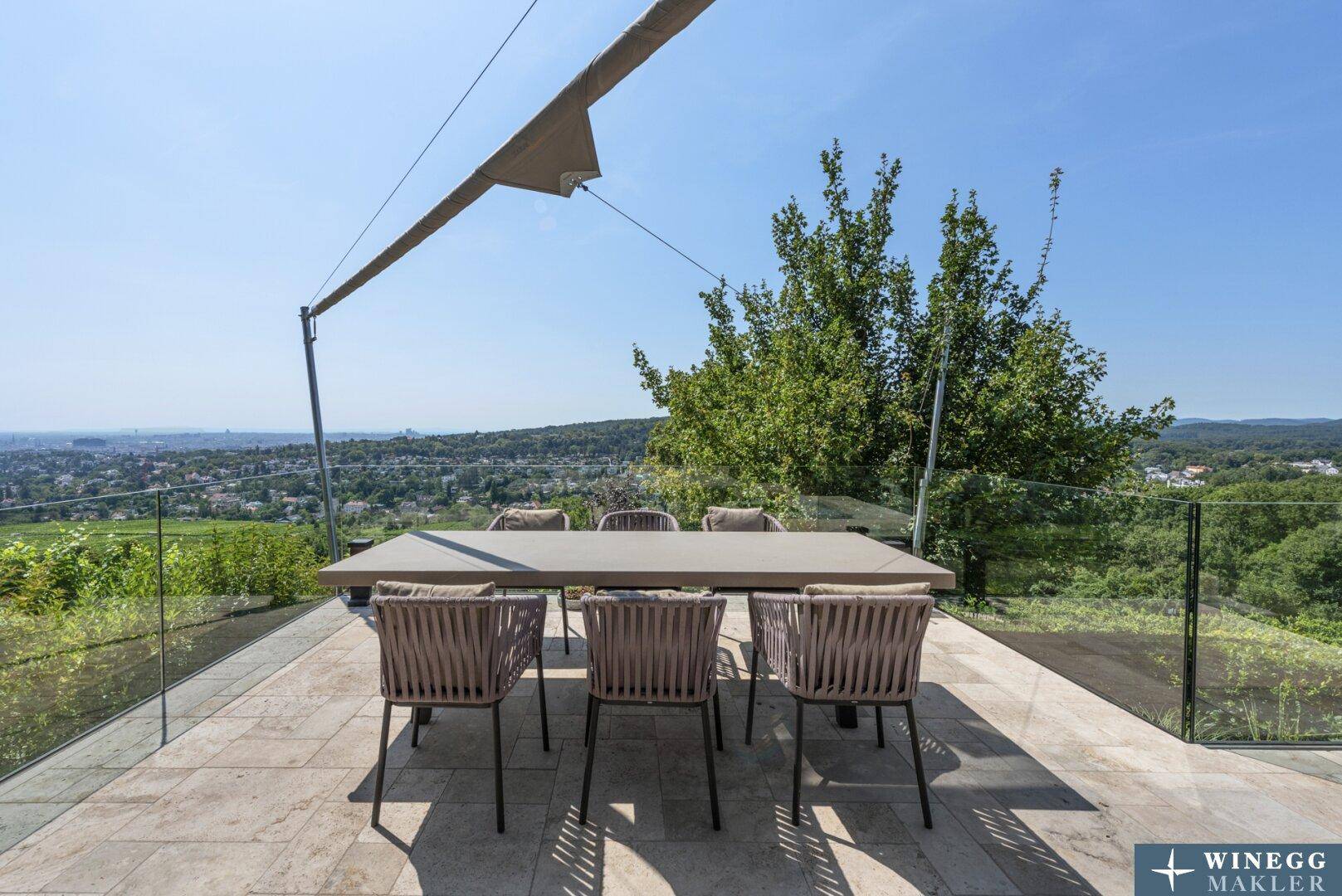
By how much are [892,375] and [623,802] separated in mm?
8199

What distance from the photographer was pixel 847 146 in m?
9.16

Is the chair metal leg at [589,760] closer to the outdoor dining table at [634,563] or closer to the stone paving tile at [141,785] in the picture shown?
the outdoor dining table at [634,563]

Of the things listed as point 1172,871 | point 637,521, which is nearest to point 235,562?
point 637,521

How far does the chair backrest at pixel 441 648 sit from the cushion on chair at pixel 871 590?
1128 millimetres

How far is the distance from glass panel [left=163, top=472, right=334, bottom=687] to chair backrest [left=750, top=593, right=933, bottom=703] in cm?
279

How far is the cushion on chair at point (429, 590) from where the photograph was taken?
200 centimetres

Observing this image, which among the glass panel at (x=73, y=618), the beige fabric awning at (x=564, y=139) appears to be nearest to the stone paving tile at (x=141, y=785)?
the glass panel at (x=73, y=618)

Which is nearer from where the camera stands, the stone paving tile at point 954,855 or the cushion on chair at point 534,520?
the stone paving tile at point 954,855

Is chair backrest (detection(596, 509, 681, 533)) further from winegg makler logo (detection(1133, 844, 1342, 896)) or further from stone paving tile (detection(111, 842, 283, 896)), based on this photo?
winegg makler logo (detection(1133, 844, 1342, 896))

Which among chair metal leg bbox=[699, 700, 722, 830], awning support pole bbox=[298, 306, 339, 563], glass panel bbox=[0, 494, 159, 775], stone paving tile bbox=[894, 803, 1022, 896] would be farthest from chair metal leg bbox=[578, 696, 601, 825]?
awning support pole bbox=[298, 306, 339, 563]

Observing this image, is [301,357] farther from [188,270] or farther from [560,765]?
[188,270]

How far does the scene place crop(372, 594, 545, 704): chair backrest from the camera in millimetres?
1898

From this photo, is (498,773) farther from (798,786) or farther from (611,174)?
(611,174)

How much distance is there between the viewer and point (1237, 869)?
1.79m
